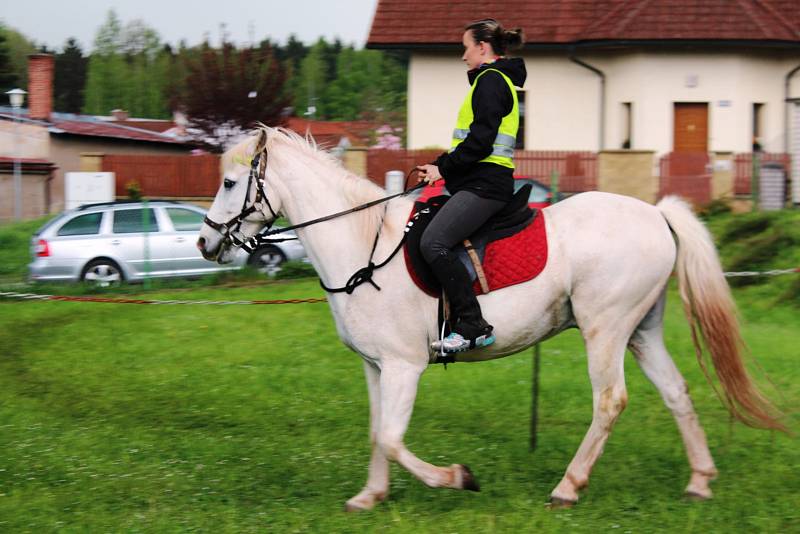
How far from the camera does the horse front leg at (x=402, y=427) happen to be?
6.40 metres

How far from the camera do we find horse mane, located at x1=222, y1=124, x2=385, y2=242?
6.83 metres

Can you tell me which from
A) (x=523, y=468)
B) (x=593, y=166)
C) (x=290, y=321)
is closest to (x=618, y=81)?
(x=593, y=166)

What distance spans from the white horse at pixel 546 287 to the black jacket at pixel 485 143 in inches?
19.3

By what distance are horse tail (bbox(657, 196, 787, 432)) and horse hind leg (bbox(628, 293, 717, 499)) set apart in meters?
0.23

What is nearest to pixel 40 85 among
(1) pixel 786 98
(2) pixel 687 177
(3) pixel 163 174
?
(3) pixel 163 174

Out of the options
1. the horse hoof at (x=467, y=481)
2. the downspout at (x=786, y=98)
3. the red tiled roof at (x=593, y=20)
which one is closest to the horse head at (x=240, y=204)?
the horse hoof at (x=467, y=481)

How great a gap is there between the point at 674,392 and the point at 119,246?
512 inches

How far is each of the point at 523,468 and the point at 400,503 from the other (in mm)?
1188

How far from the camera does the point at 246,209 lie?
679 centimetres

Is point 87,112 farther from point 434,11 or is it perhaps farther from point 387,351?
point 387,351

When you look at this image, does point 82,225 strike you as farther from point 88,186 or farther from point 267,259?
point 88,186

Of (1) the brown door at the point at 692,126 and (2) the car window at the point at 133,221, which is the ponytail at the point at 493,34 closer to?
(2) the car window at the point at 133,221

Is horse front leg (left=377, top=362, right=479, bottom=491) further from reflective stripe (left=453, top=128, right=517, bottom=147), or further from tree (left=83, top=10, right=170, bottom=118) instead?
tree (left=83, top=10, right=170, bottom=118)

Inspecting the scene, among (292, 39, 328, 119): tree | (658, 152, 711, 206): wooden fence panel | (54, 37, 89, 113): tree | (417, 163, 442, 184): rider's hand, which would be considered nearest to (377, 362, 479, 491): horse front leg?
(417, 163, 442, 184): rider's hand
